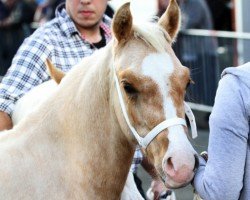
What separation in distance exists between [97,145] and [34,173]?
35 centimetres

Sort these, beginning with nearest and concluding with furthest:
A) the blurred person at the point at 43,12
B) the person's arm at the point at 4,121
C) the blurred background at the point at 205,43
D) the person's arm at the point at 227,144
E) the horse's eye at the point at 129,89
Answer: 1. the person's arm at the point at 227,144
2. the horse's eye at the point at 129,89
3. the person's arm at the point at 4,121
4. the blurred background at the point at 205,43
5. the blurred person at the point at 43,12

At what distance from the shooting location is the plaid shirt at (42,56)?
5430mm

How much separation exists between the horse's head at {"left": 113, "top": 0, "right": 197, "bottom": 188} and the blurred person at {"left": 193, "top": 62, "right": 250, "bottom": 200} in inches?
4.2

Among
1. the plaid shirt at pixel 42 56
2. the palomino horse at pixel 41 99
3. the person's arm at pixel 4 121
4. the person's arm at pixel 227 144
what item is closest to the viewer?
the person's arm at pixel 227 144

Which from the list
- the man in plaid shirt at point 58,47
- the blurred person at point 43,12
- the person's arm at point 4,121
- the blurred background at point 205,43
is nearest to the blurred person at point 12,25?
the blurred person at point 43,12

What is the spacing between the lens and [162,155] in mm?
4203

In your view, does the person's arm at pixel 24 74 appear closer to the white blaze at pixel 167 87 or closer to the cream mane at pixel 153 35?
the cream mane at pixel 153 35

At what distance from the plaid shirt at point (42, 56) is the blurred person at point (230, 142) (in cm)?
138

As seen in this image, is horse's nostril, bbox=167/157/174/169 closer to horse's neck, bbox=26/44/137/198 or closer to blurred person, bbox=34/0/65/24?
horse's neck, bbox=26/44/137/198

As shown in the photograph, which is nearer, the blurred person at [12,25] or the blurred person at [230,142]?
the blurred person at [230,142]

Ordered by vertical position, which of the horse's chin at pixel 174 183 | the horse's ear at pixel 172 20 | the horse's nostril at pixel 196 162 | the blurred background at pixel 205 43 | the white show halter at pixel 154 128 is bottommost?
the blurred background at pixel 205 43

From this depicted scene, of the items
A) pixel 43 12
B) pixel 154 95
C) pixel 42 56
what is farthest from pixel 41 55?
pixel 43 12

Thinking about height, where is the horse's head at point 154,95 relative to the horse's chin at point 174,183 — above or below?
above

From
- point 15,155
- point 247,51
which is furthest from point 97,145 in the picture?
point 247,51
